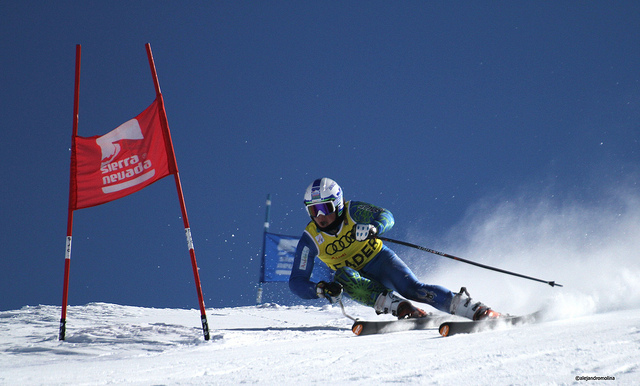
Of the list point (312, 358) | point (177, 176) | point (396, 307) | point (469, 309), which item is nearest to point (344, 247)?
point (396, 307)

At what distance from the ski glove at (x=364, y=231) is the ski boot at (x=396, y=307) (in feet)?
2.13

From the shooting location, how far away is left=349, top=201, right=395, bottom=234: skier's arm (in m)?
5.58

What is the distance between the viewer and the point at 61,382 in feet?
8.72

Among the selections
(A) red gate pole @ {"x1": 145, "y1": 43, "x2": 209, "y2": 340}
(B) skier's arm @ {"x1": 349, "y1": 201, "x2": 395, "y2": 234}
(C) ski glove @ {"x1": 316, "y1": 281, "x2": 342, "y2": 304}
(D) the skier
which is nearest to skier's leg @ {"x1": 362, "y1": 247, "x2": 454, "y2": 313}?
(D) the skier

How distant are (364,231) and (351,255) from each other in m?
0.64

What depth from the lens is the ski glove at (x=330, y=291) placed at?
17.0 feet

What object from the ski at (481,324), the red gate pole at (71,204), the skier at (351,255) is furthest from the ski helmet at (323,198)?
the red gate pole at (71,204)

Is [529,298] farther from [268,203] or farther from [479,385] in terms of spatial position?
[268,203]

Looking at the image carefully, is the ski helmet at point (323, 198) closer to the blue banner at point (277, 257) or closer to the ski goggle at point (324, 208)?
the ski goggle at point (324, 208)

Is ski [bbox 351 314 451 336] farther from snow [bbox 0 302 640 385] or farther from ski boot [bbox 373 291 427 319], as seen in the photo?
snow [bbox 0 302 640 385]

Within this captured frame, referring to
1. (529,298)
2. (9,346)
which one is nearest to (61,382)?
(9,346)

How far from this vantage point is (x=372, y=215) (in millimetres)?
5680

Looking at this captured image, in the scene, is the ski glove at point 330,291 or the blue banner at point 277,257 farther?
the blue banner at point 277,257

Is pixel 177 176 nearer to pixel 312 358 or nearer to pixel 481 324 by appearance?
pixel 312 358
